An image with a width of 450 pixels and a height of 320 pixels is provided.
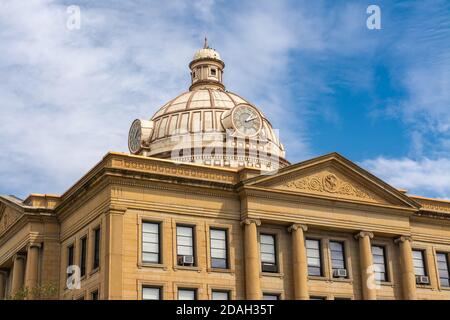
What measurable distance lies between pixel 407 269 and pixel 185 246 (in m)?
13.8

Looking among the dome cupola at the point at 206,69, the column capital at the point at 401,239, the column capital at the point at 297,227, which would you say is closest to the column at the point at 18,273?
the column capital at the point at 297,227

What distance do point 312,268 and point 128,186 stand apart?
38.4 feet

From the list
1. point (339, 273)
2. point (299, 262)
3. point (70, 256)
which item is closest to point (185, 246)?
point (299, 262)

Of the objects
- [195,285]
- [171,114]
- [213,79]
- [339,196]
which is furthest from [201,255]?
[213,79]

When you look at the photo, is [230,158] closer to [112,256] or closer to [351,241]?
[351,241]

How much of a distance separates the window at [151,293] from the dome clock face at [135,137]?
26231 mm

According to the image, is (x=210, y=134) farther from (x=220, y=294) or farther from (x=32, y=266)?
(x=220, y=294)

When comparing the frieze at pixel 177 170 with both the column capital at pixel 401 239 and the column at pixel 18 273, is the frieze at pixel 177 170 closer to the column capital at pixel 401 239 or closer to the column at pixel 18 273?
the column capital at pixel 401 239

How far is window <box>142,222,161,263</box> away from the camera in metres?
43.8

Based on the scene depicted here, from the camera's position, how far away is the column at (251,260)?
4456 centimetres

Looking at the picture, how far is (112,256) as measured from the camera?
42188 mm

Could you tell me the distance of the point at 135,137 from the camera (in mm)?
69562
